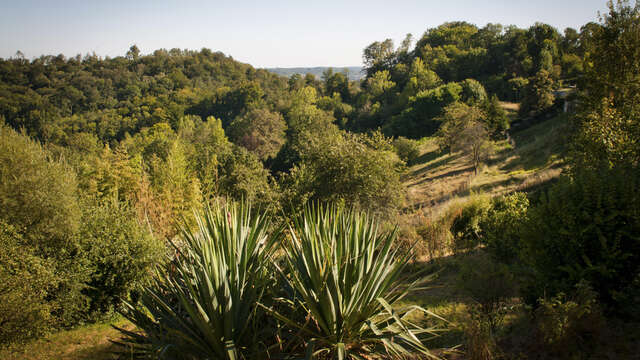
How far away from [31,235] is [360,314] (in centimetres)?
1274

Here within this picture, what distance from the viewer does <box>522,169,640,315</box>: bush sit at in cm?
399

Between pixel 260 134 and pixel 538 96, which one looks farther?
pixel 260 134

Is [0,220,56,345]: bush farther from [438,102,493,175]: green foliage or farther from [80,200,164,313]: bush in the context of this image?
[438,102,493,175]: green foliage

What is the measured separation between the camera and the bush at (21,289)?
891cm

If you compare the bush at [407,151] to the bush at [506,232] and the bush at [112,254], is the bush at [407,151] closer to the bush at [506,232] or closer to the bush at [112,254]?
the bush at [112,254]

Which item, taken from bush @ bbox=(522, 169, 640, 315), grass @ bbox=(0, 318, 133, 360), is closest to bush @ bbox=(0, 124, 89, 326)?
Result: grass @ bbox=(0, 318, 133, 360)

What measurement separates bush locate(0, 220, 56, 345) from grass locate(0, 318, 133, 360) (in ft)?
1.41

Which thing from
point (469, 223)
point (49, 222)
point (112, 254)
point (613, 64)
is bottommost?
point (112, 254)

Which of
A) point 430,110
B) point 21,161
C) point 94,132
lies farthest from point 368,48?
point 21,161

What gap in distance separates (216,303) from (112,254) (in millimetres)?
11482

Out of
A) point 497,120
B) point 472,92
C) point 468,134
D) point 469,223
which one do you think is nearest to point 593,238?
point 469,223

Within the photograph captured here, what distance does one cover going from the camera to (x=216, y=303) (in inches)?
115

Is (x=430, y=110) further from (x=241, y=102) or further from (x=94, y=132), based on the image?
(x=94, y=132)

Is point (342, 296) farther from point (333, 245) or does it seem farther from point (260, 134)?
point (260, 134)
